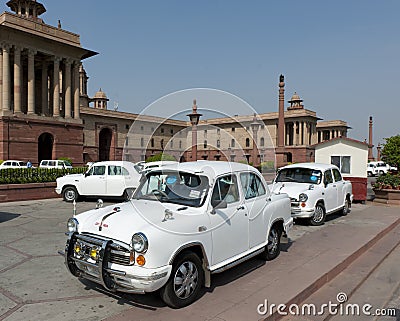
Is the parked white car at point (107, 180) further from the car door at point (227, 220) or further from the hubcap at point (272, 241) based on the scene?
the car door at point (227, 220)

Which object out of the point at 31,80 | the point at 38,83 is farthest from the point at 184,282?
the point at 38,83

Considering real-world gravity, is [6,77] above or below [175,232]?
above

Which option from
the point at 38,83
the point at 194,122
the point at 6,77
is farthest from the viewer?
the point at 38,83

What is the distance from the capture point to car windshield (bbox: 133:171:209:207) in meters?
4.88

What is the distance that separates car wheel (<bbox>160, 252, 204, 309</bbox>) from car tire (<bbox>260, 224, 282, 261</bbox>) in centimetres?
206

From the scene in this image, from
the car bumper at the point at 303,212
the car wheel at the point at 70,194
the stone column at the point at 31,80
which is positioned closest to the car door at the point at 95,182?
the car wheel at the point at 70,194

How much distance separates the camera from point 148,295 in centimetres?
461

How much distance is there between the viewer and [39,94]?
43.5 meters

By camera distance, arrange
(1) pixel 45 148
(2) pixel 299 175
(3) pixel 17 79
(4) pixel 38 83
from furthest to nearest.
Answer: (4) pixel 38 83 < (1) pixel 45 148 < (3) pixel 17 79 < (2) pixel 299 175

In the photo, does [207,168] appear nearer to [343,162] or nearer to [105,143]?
[343,162]

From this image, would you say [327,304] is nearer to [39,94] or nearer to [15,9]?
[39,94]

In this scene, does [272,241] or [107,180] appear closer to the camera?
[272,241]

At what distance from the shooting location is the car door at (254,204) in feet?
18.2

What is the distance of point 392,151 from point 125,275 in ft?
53.4
